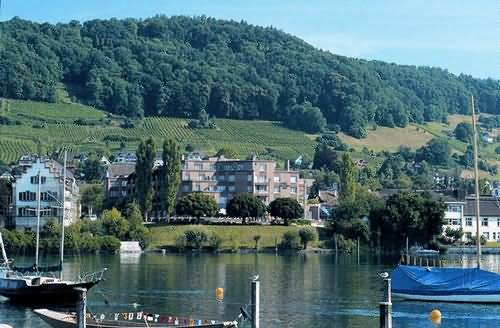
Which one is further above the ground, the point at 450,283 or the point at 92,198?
the point at 92,198

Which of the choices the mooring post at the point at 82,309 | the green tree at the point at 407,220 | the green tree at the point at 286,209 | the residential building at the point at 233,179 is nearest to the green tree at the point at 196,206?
the green tree at the point at 286,209

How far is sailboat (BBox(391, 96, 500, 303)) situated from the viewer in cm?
7319

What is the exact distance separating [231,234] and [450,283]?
74400 mm

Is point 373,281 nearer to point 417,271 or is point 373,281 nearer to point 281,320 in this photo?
point 417,271

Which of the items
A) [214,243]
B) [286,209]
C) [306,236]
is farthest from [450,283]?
[286,209]

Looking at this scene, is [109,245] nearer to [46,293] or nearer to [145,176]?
[145,176]

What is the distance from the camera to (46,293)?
71.9 meters

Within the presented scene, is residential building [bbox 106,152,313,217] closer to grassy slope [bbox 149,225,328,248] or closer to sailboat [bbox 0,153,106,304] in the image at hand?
grassy slope [bbox 149,225,328,248]

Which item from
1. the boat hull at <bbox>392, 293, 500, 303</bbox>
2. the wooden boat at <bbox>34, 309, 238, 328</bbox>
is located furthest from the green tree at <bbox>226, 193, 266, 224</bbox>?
the wooden boat at <bbox>34, 309, 238, 328</bbox>

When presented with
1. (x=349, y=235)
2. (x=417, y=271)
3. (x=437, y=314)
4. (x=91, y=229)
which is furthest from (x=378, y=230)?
(x=437, y=314)

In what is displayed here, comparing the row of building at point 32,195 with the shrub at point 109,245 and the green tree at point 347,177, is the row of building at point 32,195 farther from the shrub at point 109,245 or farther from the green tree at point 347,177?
the green tree at point 347,177

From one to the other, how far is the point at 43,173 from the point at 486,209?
71.7 m

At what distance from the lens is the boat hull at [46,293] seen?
71.7 metres

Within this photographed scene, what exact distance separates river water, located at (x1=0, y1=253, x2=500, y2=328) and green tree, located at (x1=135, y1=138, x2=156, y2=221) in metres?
30.7
